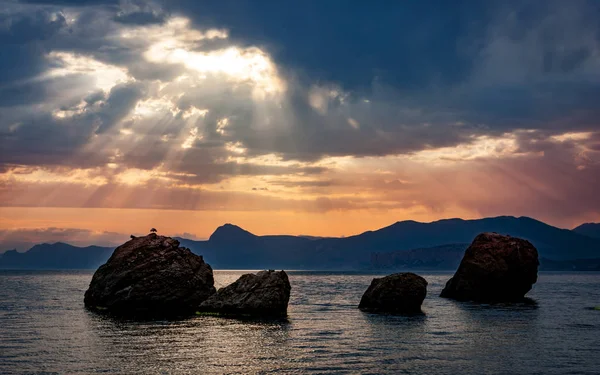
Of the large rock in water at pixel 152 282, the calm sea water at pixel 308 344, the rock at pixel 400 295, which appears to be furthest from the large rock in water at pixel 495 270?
the large rock in water at pixel 152 282

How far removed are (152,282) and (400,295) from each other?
1130 inches

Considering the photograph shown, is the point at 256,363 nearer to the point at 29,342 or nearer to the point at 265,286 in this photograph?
the point at 29,342

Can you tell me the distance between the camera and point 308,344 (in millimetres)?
41375

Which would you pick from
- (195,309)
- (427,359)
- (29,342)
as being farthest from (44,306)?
(427,359)

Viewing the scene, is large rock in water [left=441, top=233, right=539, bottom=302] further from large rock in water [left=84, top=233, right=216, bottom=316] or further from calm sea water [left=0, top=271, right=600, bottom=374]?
large rock in water [left=84, top=233, right=216, bottom=316]

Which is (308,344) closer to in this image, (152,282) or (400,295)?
(400,295)

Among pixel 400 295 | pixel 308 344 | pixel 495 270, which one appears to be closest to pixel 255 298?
pixel 400 295

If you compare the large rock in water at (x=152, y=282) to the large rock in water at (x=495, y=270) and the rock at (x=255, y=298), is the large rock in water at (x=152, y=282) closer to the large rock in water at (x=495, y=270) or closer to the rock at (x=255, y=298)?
the rock at (x=255, y=298)

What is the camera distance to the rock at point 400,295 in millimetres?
68938

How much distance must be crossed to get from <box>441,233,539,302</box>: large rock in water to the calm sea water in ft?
79.3

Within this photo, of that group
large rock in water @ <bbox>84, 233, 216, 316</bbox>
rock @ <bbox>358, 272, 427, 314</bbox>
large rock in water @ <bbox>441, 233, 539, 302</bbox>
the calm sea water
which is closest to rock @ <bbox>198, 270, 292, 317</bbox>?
the calm sea water

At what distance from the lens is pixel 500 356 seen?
36969 mm

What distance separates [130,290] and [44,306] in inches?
729

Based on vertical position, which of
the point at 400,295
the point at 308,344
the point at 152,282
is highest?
the point at 152,282
